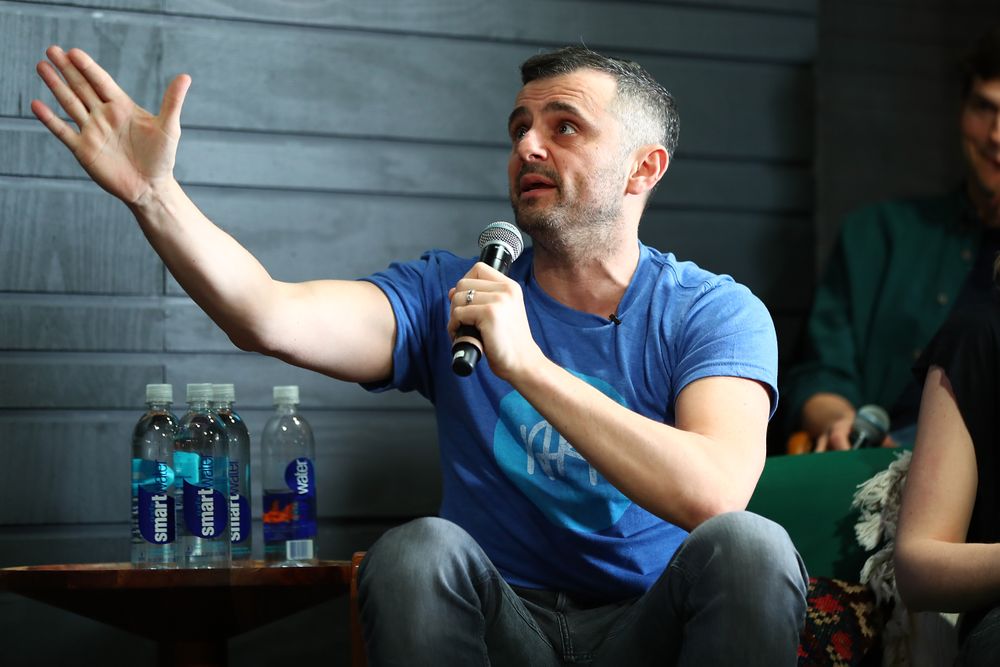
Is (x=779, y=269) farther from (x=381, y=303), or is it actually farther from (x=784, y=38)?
(x=381, y=303)

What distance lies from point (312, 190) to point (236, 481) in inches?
24.4

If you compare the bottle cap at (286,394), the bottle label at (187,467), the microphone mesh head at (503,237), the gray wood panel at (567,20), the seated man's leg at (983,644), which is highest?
the gray wood panel at (567,20)

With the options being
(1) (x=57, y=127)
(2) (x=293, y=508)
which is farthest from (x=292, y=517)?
(1) (x=57, y=127)

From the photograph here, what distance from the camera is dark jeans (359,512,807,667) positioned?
125 centimetres

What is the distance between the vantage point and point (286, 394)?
2107 millimetres

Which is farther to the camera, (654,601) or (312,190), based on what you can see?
(312,190)

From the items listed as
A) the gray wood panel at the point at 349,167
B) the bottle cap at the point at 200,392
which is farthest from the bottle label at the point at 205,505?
the gray wood panel at the point at 349,167

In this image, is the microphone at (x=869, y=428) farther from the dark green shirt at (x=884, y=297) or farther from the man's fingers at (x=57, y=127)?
the man's fingers at (x=57, y=127)

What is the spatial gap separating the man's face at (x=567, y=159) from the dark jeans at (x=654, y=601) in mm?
546

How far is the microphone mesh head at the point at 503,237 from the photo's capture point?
1530 mm

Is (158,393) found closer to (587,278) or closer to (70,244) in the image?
(70,244)

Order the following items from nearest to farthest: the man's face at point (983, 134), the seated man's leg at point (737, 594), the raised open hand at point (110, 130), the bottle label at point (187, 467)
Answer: the seated man's leg at point (737, 594) → the raised open hand at point (110, 130) → the bottle label at point (187, 467) → the man's face at point (983, 134)

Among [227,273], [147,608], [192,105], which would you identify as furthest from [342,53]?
[147,608]

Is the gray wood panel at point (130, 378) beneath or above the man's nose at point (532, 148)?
beneath
